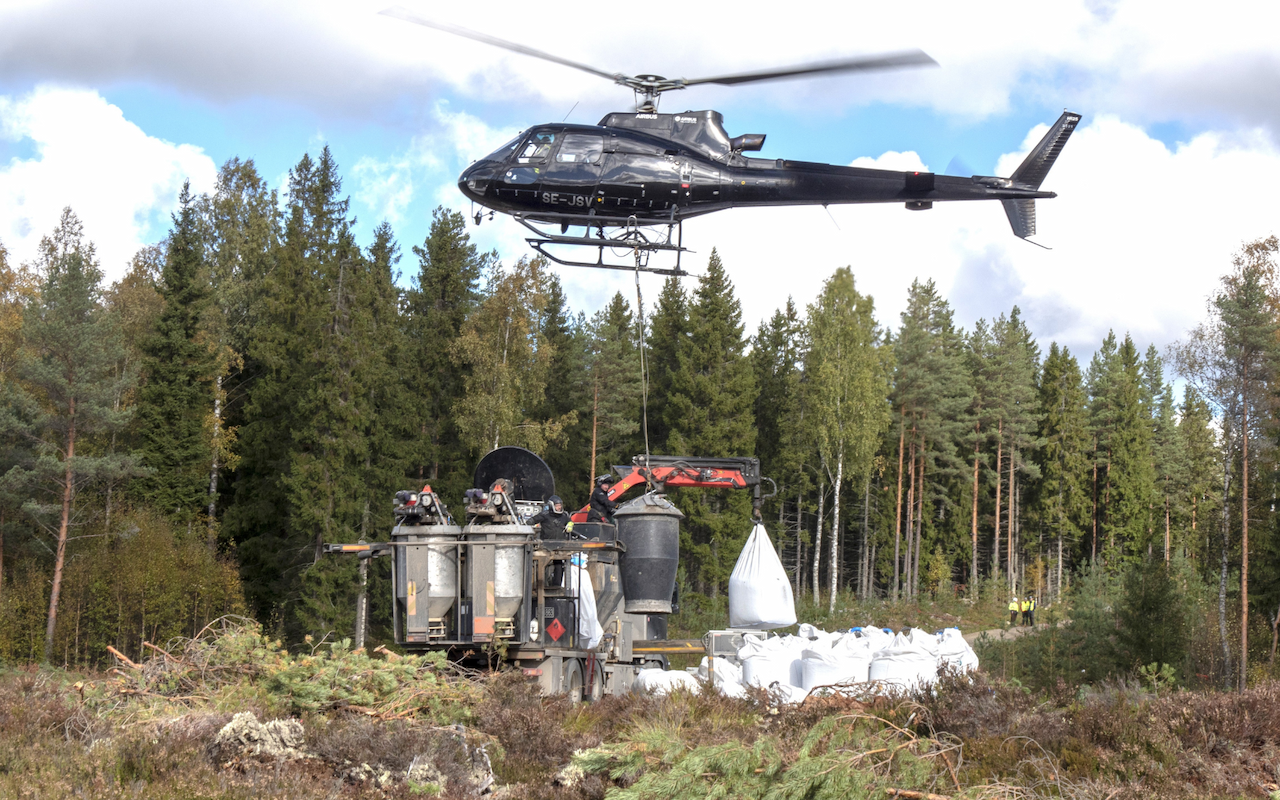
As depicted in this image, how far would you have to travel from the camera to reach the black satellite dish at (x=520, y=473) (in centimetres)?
1553

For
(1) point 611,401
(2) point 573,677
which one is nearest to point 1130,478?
(1) point 611,401

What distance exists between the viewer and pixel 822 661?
1258 cm

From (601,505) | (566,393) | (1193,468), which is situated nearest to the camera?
(601,505)

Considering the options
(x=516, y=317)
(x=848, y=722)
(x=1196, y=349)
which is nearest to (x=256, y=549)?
(x=516, y=317)

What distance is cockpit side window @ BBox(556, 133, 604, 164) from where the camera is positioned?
16.8m

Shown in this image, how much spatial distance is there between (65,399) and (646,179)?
22.7m

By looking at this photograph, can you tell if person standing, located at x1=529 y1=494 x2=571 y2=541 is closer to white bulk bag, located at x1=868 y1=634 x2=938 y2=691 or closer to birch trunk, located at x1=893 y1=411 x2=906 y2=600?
white bulk bag, located at x1=868 y1=634 x2=938 y2=691

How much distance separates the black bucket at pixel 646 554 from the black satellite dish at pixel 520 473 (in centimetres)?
127

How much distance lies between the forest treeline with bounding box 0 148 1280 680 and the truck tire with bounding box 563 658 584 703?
18774 millimetres

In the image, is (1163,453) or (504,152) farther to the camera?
(1163,453)

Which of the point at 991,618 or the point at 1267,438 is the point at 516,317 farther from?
the point at 1267,438

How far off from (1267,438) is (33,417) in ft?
111

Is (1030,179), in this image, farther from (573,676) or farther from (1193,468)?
(1193,468)

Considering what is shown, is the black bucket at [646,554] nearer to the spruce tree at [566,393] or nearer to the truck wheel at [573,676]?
the truck wheel at [573,676]
